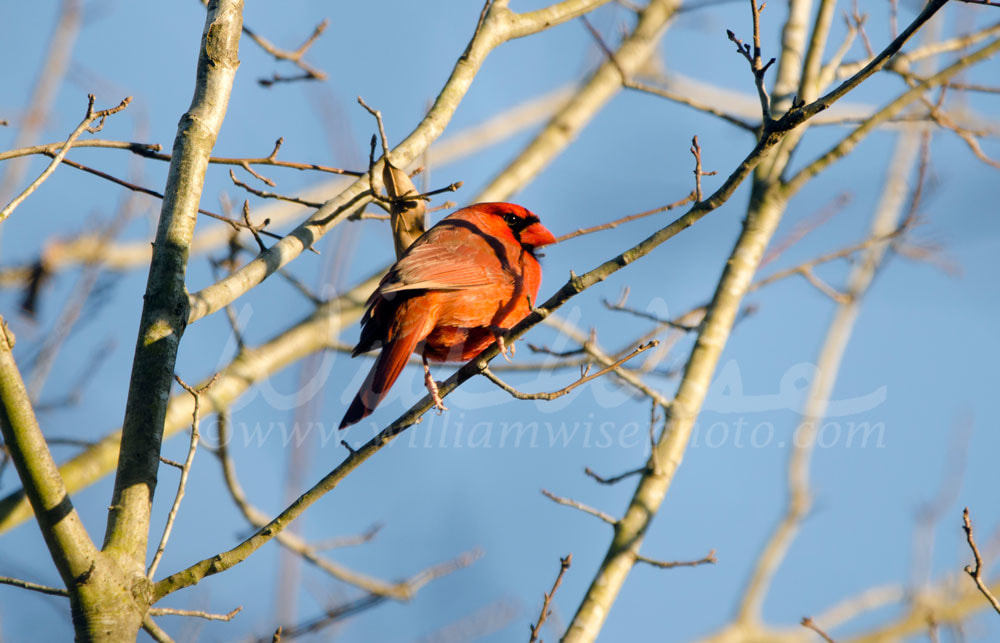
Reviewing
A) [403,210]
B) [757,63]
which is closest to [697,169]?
[757,63]

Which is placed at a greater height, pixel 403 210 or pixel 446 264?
pixel 403 210

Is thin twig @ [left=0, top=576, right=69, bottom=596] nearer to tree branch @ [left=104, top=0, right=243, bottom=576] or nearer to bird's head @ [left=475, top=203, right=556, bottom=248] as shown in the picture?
tree branch @ [left=104, top=0, right=243, bottom=576]

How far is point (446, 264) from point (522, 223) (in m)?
0.89

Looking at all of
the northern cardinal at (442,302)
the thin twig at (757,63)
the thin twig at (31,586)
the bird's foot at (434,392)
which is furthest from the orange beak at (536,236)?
the thin twig at (31,586)

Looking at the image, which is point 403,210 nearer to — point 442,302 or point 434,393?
point 442,302

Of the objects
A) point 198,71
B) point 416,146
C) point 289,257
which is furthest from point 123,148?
point 416,146

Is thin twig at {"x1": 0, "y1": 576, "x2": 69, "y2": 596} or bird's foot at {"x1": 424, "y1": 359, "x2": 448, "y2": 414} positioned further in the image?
bird's foot at {"x1": 424, "y1": 359, "x2": 448, "y2": 414}

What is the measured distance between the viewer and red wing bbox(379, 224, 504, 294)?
3.75 metres

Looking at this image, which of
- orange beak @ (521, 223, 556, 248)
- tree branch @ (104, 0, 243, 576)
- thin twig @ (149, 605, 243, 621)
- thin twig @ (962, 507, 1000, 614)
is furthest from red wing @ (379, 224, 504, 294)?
thin twig @ (962, 507, 1000, 614)

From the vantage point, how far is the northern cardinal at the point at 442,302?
3689 mm

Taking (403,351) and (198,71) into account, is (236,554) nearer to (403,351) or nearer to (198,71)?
(403,351)

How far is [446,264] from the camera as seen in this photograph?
3.90 metres

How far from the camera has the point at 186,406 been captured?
5.00 metres

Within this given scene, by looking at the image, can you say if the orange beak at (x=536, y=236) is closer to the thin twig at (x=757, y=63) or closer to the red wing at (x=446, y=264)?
the red wing at (x=446, y=264)
